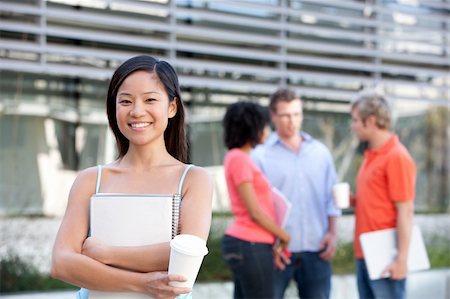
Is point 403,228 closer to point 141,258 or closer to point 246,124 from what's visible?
point 246,124

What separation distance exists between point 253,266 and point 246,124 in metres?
0.77

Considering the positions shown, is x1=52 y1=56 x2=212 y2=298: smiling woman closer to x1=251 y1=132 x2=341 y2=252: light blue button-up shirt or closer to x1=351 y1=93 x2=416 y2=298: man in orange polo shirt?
x1=351 y1=93 x2=416 y2=298: man in orange polo shirt

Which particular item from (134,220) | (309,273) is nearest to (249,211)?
(309,273)

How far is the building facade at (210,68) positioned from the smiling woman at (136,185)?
4.00m

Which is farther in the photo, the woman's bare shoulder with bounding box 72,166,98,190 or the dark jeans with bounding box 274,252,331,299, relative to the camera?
the dark jeans with bounding box 274,252,331,299

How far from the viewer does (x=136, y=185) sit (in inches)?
98.0

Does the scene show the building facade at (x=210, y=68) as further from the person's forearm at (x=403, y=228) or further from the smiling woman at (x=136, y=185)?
the smiling woman at (x=136, y=185)

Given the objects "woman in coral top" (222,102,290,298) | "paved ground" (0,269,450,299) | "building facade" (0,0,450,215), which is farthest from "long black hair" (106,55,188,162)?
"paved ground" (0,269,450,299)

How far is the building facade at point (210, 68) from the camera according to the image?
22.2ft

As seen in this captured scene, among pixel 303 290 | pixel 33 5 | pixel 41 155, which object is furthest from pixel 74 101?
pixel 303 290

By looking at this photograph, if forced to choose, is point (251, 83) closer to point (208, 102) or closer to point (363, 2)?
point (208, 102)

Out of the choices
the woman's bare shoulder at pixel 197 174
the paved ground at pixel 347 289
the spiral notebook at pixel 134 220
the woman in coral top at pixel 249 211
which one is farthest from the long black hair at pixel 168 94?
the paved ground at pixel 347 289

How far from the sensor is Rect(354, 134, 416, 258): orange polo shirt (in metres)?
4.54

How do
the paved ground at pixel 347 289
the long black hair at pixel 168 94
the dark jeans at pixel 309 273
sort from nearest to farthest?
the long black hair at pixel 168 94 → the dark jeans at pixel 309 273 → the paved ground at pixel 347 289
